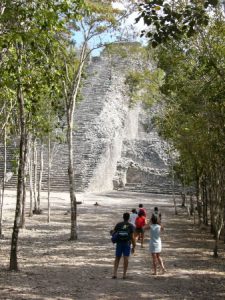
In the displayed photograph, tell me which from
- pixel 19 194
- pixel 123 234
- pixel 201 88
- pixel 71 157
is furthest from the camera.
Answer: pixel 71 157

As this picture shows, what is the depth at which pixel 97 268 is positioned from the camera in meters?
10.5

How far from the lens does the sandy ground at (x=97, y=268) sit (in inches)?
325

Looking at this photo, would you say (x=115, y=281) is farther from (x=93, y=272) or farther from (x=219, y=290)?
(x=219, y=290)

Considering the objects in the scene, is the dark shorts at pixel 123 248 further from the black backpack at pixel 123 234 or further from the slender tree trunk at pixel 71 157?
the slender tree trunk at pixel 71 157

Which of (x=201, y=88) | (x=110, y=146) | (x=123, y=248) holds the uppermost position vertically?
(x=110, y=146)

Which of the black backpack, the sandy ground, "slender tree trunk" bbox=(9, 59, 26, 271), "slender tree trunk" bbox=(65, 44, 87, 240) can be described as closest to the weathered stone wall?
"slender tree trunk" bbox=(65, 44, 87, 240)

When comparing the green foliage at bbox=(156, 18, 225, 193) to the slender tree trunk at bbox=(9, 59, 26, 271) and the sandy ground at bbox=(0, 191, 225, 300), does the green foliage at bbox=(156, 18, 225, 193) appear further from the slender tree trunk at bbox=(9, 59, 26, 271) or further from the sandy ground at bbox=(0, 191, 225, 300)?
the slender tree trunk at bbox=(9, 59, 26, 271)

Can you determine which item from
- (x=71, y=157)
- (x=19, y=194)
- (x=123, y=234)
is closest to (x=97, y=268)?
(x=123, y=234)

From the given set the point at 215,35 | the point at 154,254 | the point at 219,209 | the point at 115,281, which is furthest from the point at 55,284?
the point at 215,35

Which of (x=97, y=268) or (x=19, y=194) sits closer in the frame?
(x=19, y=194)

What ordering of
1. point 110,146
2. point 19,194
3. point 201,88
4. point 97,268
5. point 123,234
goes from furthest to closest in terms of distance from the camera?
point 110,146 → point 201,88 → point 97,268 → point 19,194 → point 123,234

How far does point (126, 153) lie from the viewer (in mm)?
52781

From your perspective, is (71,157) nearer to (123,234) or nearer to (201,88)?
(201,88)

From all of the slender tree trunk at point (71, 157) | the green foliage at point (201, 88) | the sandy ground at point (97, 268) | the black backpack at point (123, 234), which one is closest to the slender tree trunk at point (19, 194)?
the sandy ground at point (97, 268)
